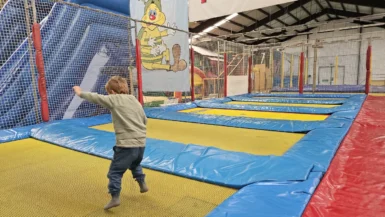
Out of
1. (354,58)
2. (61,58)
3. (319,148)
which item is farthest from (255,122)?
(354,58)

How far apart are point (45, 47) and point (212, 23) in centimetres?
974

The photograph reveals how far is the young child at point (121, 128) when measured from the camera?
53.5 inches

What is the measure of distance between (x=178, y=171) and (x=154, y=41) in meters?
4.28

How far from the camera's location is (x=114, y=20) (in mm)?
4914

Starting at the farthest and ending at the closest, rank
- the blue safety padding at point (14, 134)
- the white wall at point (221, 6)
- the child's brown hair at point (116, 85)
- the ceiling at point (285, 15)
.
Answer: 1. the ceiling at point (285, 15)
2. the white wall at point (221, 6)
3. the blue safety padding at point (14, 134)
4. the child's brown hair at point (116, 85)

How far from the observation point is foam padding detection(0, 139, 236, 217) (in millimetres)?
1364

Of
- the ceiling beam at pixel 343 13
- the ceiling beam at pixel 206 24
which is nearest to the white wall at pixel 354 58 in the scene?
the ceiling beam at pixel 343 13

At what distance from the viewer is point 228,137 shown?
2969 millimetres

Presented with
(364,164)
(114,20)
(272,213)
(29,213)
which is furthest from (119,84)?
(114,20)

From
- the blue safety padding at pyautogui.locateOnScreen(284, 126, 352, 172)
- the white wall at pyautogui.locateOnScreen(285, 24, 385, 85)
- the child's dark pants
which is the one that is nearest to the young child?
the child's dark pants

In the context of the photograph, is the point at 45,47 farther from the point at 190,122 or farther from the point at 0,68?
the point at 190,122

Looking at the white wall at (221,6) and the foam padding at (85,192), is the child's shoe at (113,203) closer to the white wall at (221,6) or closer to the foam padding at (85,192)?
the foam padding at (85,192)

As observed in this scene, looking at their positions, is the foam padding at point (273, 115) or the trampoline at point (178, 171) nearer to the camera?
the trampoline at point (178, 171)

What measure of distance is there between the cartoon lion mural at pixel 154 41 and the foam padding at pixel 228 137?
83.9 inches
